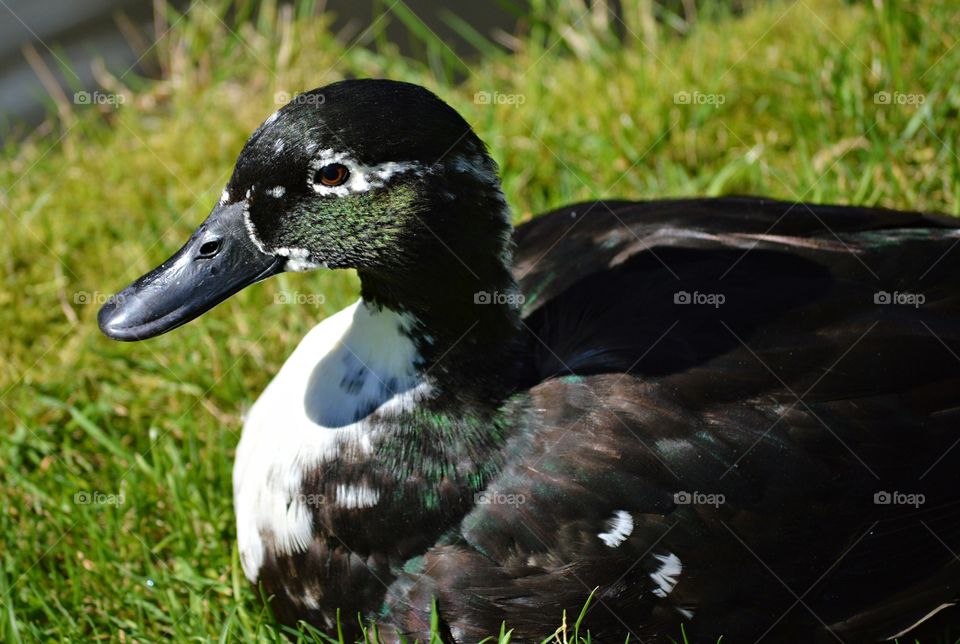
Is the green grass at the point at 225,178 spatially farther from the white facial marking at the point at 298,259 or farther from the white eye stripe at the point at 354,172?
the white eye stripe at the point at 354,172

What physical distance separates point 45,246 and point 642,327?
278 cm

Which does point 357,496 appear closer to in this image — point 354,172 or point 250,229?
point 250,229

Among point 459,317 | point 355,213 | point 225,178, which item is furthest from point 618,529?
point 225,178

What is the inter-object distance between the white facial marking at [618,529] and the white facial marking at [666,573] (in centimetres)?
10

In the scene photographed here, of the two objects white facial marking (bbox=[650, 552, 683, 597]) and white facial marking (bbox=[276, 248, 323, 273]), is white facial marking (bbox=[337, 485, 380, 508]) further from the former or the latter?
→ white facial marking (bbox=[650, 552, 683, 597])

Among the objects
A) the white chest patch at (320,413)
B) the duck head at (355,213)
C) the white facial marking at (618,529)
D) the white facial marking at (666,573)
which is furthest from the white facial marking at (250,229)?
the white facial marking at (666,573)

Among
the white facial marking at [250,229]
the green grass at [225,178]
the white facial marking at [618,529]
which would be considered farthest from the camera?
the green grass at [225,178]

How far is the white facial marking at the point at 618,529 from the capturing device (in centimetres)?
291

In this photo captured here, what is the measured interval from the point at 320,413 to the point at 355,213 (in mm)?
603

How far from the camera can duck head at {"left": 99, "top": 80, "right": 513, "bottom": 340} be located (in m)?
2.66

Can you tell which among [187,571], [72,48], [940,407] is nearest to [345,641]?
[187,571]

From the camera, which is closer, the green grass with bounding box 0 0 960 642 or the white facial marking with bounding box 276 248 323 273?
the white facial marking with bounding box 276 248 323 273

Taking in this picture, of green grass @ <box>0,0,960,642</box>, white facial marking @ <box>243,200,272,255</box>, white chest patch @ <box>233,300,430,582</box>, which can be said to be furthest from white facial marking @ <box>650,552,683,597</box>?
white facial marking @ <box>243,200,272,255</box>

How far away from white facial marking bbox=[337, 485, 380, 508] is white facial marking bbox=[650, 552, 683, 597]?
0.73 metres
